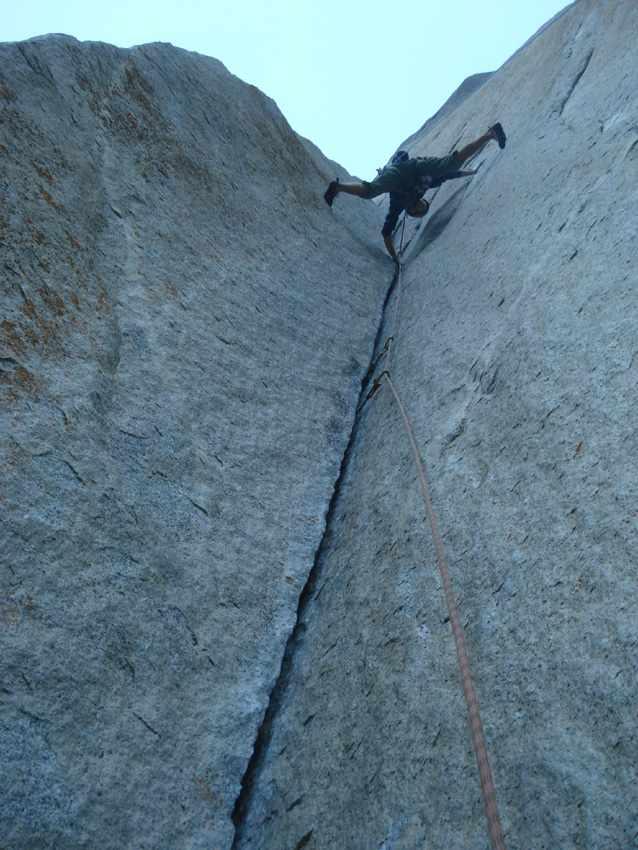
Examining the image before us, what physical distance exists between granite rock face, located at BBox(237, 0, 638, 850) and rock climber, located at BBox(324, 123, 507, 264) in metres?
2.33

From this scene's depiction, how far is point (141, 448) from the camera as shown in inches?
110

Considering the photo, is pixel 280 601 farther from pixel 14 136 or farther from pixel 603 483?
pixel 14 136

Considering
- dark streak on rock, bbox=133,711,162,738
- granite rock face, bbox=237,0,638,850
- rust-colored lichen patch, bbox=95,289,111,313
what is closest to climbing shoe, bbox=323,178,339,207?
→ granite rock face, bbox=237,0,638,850

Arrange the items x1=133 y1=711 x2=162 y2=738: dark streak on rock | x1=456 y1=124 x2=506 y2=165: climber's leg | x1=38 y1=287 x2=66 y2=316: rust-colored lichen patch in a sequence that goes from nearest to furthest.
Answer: x1=133 y1=711 x2=162 y2=738: dark streak on rock
x1=38 y1=287 x2=66 y2=316: rust-colored lichen patch
x1=456 y1=124 x2=506 y2=165: climber's leg

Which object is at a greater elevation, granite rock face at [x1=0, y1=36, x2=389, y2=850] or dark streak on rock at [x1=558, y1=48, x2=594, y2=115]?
dark streak on rock at [x1=558, y1=48, x2=594, y2=115]

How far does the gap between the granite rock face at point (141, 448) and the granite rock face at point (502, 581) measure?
0.27 metres

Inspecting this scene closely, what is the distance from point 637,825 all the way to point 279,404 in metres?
2.53

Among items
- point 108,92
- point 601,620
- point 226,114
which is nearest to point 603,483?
point 601,620

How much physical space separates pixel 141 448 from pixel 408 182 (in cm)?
480

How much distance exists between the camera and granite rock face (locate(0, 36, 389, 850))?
2.07 m

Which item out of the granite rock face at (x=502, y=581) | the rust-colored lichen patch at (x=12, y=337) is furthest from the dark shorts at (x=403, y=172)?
the rust-colored lichen patch at (x=12, y=337)

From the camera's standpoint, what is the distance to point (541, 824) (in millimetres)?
1631

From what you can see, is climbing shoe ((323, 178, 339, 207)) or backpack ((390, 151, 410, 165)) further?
backpack ((390, 151, 410, 165))

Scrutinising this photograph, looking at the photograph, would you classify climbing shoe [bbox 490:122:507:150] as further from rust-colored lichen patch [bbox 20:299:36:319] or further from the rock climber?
rust-colored lichen patch [bbox 20:299:36:319]
